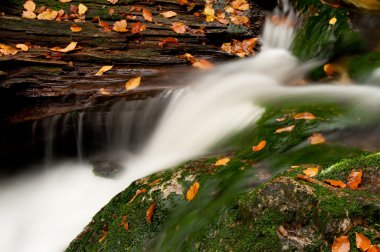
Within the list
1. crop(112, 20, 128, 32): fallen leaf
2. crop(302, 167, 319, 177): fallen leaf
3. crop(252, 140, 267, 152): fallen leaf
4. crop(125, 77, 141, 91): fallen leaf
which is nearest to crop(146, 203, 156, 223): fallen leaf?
crop(252, 140, 267, 152): fallen leaf

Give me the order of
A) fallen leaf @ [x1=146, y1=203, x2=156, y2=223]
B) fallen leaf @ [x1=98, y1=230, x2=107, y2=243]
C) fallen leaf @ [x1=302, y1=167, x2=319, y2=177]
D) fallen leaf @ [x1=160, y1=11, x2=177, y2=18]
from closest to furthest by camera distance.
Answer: fallen leaf @ [x1=302, y1=167, x2=319, y2=177]
fallen leaf @ [x1=146, y1=203, x2=156, y2=223]
fallen leaf @ [x1=98, y1=230, x2=107, y2=243]
fallen leaf @ [x1=160, y1=11, x2=177, y2=18]

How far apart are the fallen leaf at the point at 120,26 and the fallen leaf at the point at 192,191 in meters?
3.24

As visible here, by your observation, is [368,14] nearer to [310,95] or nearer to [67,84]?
[310,95]

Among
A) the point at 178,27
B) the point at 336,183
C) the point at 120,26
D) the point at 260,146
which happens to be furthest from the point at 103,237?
the point at 178,27

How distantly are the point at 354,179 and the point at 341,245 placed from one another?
59 centimetres

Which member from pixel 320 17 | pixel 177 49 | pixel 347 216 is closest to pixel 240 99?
pixel 177 49

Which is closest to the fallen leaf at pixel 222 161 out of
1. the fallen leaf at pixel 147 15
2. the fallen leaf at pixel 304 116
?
the fallen leaf at pixel 304 116

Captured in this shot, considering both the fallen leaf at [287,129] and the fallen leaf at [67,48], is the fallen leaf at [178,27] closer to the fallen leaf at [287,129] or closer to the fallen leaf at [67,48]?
the fallen leaf at [67,48]

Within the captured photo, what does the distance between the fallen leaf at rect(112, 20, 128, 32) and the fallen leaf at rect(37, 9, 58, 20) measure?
827 millimetres

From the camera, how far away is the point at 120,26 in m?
5.31

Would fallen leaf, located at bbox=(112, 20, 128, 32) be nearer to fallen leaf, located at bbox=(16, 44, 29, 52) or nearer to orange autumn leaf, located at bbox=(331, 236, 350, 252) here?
fallen leaf, located at bbox=(16, 44, 29, 52)

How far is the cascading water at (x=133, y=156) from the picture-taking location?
3867 mm

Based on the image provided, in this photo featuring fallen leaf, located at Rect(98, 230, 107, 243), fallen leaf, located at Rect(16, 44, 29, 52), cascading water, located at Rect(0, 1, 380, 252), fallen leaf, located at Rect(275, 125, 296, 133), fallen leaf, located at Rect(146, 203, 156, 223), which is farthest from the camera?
fallen leaf, located at Rect(16, 44, 29, 52)

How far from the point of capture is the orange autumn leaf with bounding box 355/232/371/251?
160 cm
